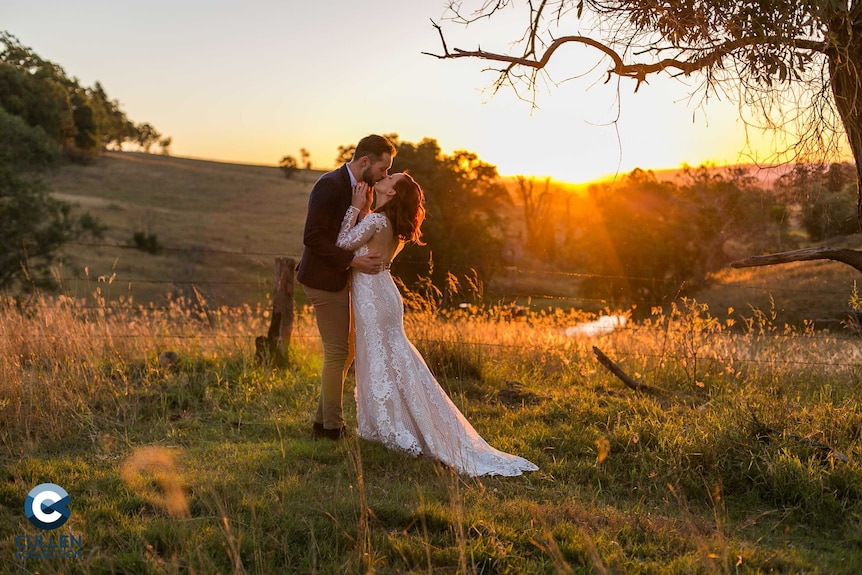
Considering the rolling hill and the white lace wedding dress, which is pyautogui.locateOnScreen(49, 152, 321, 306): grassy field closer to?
the rolling hill

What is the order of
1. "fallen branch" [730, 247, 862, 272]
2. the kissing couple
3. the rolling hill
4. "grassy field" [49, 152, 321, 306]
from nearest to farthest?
"fallen branch" [730, 247, 862, 272] → the kissing couple → the rolling hill → "grassy field" [49, 152, 321, 306]

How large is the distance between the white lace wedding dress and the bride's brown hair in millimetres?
83

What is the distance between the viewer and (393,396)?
5.61 m

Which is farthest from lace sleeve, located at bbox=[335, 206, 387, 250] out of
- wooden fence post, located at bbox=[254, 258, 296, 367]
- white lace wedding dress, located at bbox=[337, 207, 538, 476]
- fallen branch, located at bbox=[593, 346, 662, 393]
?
fallen branch, located at bbox=[593, 346, 662, 393]

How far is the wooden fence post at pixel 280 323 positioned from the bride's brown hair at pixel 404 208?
115 inches

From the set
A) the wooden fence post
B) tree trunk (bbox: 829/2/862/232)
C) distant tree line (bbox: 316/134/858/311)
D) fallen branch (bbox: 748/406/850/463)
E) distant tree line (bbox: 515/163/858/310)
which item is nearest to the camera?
fallen branch (bbox: 748/406/850/463)

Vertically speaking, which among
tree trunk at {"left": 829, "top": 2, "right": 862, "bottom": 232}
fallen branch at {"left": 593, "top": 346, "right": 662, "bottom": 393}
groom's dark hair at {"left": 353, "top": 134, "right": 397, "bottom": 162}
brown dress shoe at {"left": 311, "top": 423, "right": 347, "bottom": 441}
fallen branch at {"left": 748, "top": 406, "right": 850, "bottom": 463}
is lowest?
brown dress shoe at {"left": 311, "top": 423, "right": 347, "bottom": 441}

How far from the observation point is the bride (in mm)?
5520

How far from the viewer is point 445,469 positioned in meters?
5.21

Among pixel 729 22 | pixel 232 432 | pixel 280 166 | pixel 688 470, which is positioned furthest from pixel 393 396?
pixel 280 166

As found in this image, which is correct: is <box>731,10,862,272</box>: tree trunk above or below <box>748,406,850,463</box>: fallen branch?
above

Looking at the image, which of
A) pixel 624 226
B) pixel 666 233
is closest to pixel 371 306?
pixel 666 233

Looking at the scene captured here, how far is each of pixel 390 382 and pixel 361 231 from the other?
1.21 metres

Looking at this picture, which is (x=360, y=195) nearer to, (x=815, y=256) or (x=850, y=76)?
(x=815, y=256)
